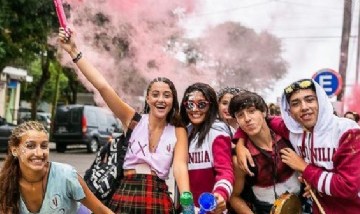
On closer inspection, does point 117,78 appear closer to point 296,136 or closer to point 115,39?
point 115,39

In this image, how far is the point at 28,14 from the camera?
46.4ft

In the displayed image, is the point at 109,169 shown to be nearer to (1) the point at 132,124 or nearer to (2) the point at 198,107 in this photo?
(1) the point at 132,124

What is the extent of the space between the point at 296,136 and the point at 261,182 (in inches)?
14.9

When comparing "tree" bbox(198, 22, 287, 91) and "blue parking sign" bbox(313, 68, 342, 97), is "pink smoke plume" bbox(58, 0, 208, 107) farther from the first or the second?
"blue parking sign" bbox(313, 68, 342, 97)

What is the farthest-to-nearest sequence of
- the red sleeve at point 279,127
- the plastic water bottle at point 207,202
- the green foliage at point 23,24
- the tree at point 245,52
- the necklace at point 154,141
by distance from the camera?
the green foliage at point 23,24, the tree at point 245,52, the red sleeve at point 279,127, the necklace at point 154,141, the plastic water bottle at point 207,202

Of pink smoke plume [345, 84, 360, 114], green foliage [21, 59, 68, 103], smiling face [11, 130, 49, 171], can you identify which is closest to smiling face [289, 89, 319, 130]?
smiling face [11, 130, 49, 171]

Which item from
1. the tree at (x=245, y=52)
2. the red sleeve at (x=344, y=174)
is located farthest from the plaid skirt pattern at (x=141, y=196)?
the tree at (x=245, y=52)

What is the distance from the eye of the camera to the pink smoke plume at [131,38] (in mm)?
10625

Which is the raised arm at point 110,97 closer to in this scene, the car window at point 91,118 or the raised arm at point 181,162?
the raised arm at point 181,162

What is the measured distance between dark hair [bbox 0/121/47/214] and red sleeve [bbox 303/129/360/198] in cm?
176

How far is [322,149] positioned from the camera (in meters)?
3.39

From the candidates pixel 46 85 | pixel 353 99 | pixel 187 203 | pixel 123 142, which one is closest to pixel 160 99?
pixel 123 142

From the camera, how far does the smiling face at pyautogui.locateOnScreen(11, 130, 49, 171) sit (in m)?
3.38

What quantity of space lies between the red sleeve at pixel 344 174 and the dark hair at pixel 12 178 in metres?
1.76
